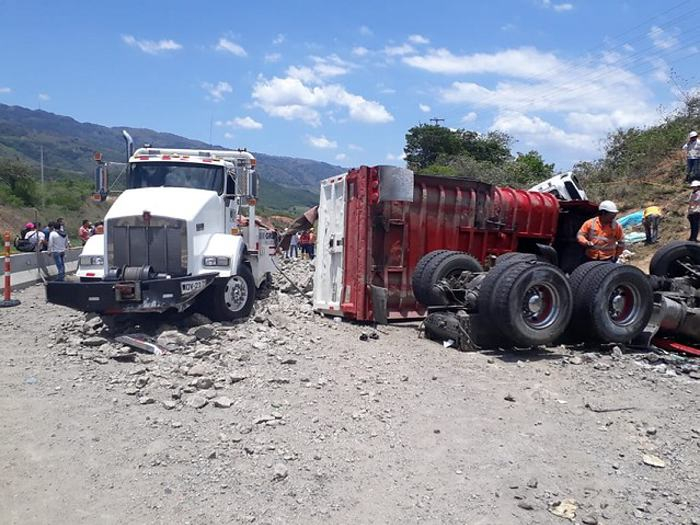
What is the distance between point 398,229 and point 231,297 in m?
2.59

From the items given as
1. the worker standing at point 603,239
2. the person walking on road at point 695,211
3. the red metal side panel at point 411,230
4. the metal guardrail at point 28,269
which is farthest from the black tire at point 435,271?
the metal guardrail at point 28,269

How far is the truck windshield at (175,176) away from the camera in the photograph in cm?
1010

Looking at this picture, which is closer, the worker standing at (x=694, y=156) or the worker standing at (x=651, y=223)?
the worker standing at (x=651, y=223)

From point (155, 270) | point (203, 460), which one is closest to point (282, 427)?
point (203, 460)

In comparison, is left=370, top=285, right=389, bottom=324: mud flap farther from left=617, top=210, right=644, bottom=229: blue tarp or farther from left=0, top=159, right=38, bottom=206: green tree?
left=0, top=159, right=38, bottom=206: green tree

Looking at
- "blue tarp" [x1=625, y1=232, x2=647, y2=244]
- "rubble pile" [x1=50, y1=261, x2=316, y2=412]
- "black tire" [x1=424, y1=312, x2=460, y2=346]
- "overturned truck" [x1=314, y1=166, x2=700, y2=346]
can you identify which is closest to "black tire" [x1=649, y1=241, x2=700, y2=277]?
"overturned truck" [x1=314, y1=166, x2=700, y2=346]

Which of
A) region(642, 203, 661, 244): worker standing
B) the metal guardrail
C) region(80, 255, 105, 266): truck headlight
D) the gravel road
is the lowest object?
the gravel road

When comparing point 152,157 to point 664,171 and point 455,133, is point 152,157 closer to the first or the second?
point 664,171

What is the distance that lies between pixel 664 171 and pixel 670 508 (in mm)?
17239

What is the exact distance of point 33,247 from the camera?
1866 cm

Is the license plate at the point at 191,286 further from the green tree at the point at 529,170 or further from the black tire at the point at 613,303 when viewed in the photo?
the green tree at the point at 529,170

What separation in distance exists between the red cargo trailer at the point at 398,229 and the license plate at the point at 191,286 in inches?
86.0

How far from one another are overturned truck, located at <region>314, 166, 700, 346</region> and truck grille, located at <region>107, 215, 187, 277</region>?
244 cm

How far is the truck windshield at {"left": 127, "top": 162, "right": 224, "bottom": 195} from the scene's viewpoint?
10.1 meters
